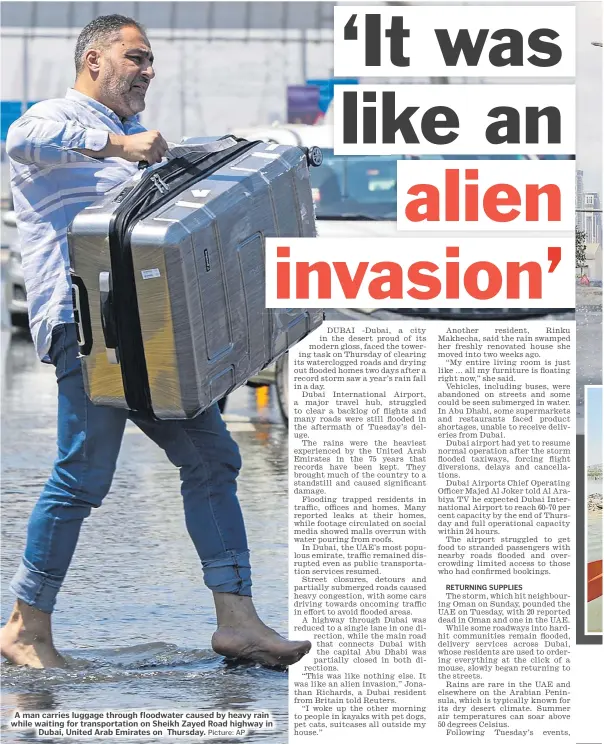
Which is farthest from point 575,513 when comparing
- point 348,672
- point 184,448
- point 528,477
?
point 184,448

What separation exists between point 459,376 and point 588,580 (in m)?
0.64

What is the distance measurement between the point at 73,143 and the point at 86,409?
2.16 feet

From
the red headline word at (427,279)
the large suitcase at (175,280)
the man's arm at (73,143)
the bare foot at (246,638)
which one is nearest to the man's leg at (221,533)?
the bare foot at (246,638)

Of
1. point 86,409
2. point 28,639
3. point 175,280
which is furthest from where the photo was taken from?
point 28,639

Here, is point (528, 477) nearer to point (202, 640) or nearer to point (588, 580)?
point (588, 580)

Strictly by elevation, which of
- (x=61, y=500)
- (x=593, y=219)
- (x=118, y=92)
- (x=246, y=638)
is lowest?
(x=246, y=638)

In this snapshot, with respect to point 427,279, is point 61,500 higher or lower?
lower

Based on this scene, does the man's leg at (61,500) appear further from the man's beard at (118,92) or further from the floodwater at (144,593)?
the man's beard at (118,92)

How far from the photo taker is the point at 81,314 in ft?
14.4

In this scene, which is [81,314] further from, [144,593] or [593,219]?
[593,219]

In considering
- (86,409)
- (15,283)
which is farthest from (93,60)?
(15,283)

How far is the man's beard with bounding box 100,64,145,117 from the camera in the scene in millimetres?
4535

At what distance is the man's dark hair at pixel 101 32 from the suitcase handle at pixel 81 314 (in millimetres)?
591

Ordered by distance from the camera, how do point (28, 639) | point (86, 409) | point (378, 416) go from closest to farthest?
1. point (86, 409)
2. point (28, 639)
3. point (378, 416)
